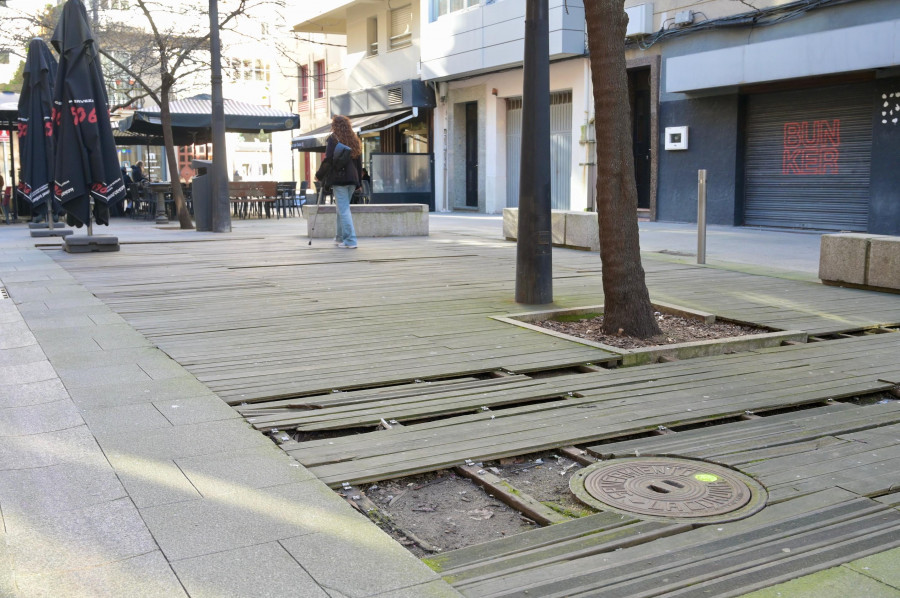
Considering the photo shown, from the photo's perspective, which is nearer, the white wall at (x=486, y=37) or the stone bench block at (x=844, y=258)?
the stone bench block at (x=844, y=258)

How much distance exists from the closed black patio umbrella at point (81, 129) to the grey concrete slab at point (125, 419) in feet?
26.1

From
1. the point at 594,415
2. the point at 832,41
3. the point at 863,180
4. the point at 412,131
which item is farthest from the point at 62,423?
the point at 412,131

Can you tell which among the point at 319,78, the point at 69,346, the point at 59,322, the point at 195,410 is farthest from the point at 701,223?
the point at 319,78

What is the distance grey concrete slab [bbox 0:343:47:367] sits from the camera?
5.57 m

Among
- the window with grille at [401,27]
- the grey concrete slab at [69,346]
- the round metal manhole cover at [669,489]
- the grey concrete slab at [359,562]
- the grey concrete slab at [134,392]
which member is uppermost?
the window with grille at [401,27]

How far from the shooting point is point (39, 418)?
4355 mm

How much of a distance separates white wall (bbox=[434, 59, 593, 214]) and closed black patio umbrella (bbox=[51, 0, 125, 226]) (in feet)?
42.9

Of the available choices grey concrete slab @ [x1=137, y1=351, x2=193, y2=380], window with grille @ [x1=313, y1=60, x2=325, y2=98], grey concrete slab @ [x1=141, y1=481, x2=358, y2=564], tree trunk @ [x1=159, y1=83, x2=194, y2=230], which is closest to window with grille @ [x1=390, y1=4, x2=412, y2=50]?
window with grille @ [x1=313, y1=60, x2=325, y2=98]

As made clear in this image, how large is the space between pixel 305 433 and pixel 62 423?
45.1 inches

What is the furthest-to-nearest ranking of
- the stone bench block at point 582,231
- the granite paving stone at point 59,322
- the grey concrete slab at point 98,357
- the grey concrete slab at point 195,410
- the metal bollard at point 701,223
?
the stone bench block at point 582,231 < the metal bollard at point 701,223 < the granite paving stone at point 59,322 < the grey concrete slab at point 98,357 < the grey concrete slab at point 195,410

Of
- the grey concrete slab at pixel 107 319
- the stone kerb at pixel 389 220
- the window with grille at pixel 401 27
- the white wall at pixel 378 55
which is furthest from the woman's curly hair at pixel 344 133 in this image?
the window with grille at pixel 401 27

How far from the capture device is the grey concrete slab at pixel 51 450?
372cm

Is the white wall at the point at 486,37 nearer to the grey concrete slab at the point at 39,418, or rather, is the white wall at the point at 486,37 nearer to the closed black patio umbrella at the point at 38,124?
the closed black patio umbrella at the point at 38,124

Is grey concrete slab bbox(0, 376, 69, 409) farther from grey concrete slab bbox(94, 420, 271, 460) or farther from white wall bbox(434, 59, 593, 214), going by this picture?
white wall bbox(434, 59, 593, 214)
